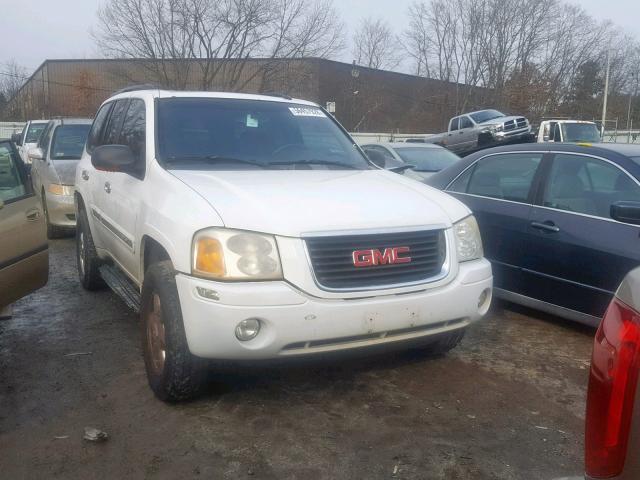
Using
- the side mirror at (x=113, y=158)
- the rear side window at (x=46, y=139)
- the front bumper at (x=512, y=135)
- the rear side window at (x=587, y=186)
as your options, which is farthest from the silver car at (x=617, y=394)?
A: the front bumper at (x=512, y=135)

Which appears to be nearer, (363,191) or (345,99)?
(363,191)

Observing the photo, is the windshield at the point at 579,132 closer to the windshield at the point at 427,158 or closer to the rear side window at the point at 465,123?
the rear side window at the point at 465,123

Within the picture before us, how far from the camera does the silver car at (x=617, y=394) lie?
153 cm

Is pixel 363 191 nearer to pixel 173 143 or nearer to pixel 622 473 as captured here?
pixel 173 143

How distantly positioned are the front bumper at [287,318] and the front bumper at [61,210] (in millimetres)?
6105

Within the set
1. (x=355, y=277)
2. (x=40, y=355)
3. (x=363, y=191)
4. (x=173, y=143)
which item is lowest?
(x=40, y=355)

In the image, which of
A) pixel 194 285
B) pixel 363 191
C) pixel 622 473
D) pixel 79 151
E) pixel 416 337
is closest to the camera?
pixel 622 473

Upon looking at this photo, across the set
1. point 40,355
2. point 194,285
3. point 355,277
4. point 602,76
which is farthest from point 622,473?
point 602,76

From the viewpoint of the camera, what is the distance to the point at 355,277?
3410 millimetres

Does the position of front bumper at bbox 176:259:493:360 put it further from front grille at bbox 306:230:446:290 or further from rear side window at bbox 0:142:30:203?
rear side window at bbox 0:142:30:203

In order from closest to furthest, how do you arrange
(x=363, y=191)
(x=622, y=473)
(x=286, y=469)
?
(x=622, y=473)
(x=286, y=469)
(x=363, y=191)

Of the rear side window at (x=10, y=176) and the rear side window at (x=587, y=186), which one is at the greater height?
the rear side window at (x=10, y=176)

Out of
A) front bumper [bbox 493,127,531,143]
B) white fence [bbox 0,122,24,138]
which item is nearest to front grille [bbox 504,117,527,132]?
front bumper [bbox 493,127,531,143]

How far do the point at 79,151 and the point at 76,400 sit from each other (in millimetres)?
6951
